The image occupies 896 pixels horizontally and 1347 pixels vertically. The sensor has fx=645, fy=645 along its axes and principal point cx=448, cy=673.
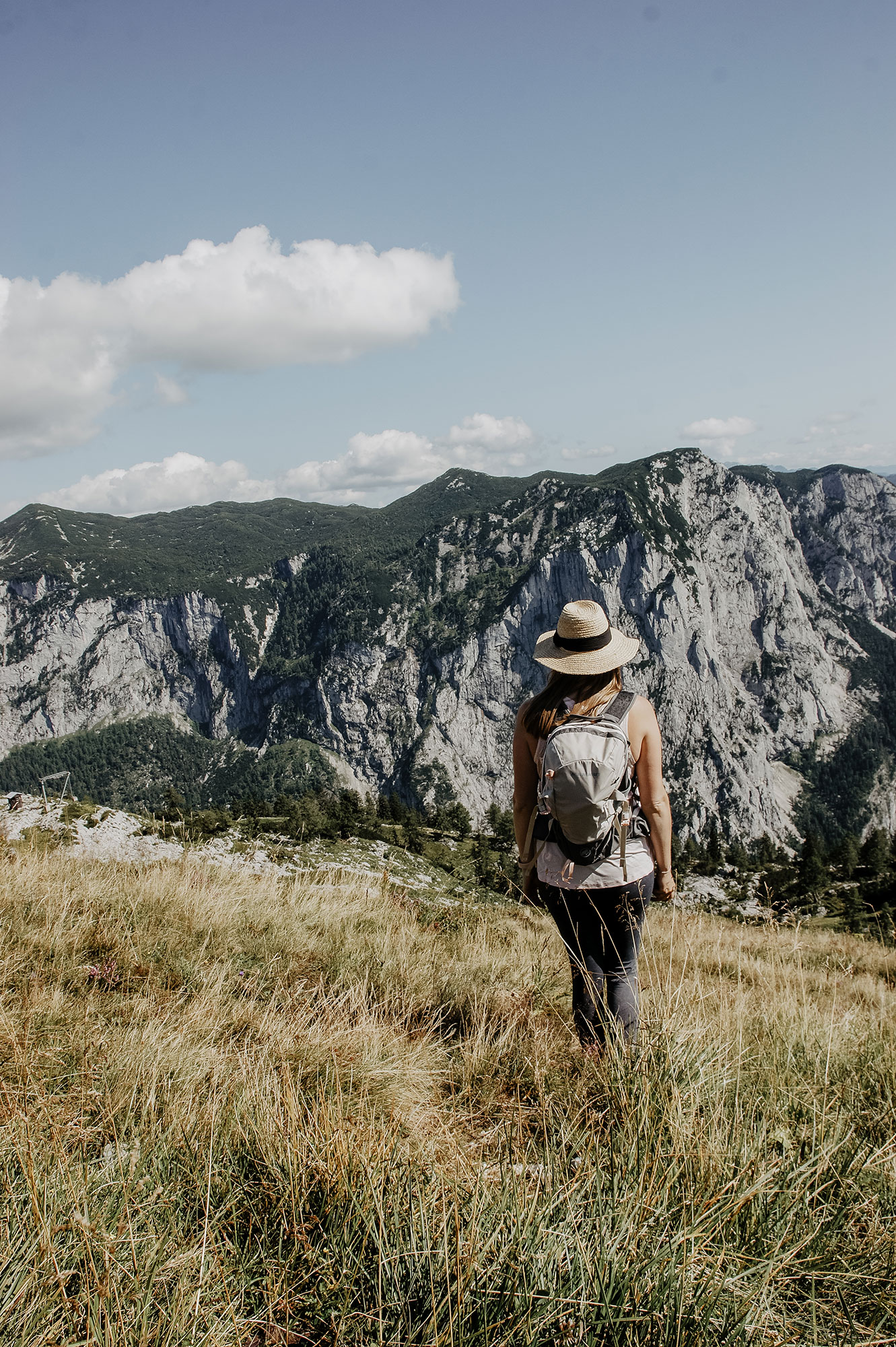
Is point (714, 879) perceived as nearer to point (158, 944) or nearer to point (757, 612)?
point (158, 944)

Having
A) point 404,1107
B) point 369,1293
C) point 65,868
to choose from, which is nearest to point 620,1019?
point 404,1107

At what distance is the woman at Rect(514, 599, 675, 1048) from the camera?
366 cm

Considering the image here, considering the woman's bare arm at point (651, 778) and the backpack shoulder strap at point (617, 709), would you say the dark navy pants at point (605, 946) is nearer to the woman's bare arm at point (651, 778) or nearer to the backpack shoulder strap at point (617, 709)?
the woman's bare arm at point (651, 778)

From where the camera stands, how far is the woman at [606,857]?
3664mm

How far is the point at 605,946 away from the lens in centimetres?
375

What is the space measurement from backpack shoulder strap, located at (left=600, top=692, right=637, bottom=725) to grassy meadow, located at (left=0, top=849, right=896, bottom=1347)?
154 cm

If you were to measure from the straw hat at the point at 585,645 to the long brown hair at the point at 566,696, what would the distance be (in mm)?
53

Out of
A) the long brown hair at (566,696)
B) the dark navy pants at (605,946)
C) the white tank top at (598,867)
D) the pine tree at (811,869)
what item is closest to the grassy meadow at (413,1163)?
the dark navy pants at (605,946)

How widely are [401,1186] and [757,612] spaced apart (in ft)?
724

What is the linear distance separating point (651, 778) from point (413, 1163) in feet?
7.84

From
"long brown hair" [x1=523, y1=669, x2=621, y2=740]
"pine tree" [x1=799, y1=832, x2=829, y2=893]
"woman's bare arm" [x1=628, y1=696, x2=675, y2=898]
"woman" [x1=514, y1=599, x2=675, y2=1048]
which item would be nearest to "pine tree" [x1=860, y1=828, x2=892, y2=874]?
"pine tree" [x1=799, y1=832, x2=829, y2=893]

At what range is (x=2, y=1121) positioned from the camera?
2324 mm

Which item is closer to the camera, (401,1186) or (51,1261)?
(51,1261)

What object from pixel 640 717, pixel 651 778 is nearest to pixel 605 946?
pixel 651 778
